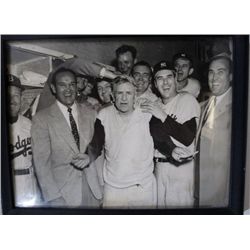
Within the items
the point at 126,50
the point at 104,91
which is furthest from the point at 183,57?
the point at 104,91

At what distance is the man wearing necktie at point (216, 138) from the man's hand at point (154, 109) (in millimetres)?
153

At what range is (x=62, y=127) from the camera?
1.28 m

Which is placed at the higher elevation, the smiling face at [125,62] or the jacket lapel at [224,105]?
the smiling face at [125,62]

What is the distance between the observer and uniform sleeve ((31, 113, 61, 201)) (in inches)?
50.6

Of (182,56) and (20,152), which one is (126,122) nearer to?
(182,56)

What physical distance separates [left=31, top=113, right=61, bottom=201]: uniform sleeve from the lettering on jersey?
0.02m

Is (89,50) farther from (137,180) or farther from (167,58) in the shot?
(137,180)

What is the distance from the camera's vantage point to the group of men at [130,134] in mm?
1268

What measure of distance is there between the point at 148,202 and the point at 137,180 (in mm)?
103

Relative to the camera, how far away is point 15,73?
1.28 meters

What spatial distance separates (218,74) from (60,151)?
0.69m

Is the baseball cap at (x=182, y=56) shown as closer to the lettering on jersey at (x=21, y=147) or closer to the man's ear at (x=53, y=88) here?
the man's ear at (x=53, y=88)

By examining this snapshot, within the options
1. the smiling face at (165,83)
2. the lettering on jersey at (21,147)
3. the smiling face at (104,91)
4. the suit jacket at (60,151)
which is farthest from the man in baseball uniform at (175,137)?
the lettering on jersey at (21,147)
